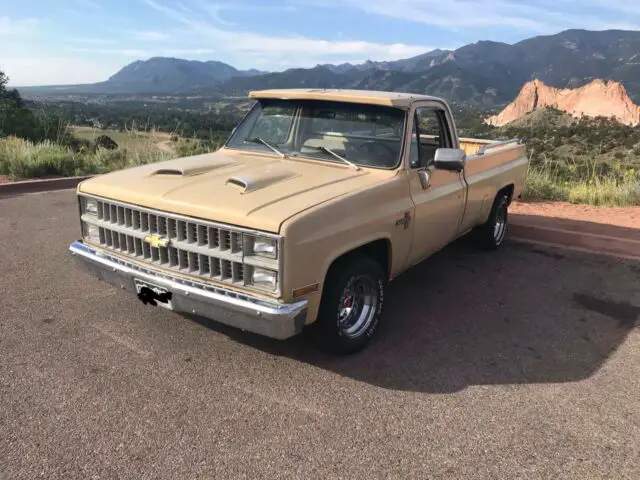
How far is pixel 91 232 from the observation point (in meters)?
4.27

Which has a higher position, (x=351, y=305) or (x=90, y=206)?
(x=90, y=206)

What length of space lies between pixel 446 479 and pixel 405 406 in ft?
2.20

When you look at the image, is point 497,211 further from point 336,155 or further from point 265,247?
point 265,247

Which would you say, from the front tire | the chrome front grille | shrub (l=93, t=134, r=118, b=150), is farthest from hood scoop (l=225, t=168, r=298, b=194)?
shrub (l=93, t=134, r=118, b=150)

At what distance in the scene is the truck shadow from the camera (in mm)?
3883

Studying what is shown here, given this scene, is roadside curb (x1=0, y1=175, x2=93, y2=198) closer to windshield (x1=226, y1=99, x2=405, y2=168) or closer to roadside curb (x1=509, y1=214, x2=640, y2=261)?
windshield (x1=226, y1=99, x2=405, y2=168)

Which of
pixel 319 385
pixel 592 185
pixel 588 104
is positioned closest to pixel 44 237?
pixel 319 385

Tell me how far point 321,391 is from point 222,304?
85 centimetres

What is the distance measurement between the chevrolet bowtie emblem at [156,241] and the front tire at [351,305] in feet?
3.61

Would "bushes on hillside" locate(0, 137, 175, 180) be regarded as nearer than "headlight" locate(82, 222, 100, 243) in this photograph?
No

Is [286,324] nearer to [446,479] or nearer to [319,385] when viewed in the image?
[319,385]

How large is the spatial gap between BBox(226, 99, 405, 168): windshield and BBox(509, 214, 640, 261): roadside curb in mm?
3809

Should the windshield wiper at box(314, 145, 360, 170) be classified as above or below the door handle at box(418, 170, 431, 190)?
above

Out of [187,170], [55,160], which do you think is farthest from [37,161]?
[187,170]
